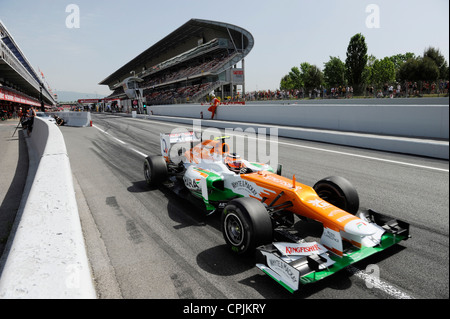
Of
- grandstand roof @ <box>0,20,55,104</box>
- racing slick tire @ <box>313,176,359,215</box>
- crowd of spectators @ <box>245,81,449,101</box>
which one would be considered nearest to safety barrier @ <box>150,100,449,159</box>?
racing slick tire @ <box>313,176,359,215</box>

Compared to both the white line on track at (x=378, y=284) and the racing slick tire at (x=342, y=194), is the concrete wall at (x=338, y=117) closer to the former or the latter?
the racing slick tire at (x=342, y=194)

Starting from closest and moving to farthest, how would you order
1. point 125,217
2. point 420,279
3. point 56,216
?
point 420,279 → point 56,216 → point 125,217

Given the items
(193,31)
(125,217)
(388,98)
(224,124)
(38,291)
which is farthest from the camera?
(193,31)

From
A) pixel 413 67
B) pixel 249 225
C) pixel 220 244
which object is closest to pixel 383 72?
pixel 413 67

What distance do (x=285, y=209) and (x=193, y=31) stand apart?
5527cm

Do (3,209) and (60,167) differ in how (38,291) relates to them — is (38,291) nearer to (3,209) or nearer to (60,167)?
(60,167)

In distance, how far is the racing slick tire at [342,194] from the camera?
387 centimetres

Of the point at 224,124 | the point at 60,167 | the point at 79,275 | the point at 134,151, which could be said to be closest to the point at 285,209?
the point at 79,275

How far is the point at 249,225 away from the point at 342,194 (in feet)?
→ 5.01

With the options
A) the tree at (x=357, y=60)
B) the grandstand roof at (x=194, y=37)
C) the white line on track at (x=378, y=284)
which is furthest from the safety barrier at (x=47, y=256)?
the grandstand roof at (x=194, y=37)

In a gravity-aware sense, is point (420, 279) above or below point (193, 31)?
below

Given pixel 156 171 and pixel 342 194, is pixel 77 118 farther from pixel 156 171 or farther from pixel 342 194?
pixel 342 194

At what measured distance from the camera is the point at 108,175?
748cm

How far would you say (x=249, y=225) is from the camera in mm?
3186
